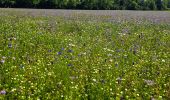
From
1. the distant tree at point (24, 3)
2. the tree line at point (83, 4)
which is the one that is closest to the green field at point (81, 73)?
the tree line at point (83, 4)

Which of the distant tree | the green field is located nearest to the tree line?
the distant tree

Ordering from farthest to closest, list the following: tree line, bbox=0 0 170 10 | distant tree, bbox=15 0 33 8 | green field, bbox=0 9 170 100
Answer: distant tree, bbox=15 0 33 8
tree line, bbox=0 0 170 10
green field, bbox=0 9 170 100

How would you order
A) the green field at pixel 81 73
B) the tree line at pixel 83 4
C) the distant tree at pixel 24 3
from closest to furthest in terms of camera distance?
the green field at pixel 81 73 < the tree line at pixel 83 4 < the distant tree at pixel 24 3

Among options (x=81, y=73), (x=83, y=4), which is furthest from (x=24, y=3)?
(x=81, y=73)

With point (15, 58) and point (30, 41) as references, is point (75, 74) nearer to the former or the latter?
point (15, 58)

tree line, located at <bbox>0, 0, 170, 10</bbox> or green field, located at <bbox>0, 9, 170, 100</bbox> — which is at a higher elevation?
green field, located at <bbox>0, 9, 170, 100</bbox>

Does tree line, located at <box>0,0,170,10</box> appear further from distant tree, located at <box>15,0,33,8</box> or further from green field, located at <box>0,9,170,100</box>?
green field, located at <box>0,9,170,100</box>

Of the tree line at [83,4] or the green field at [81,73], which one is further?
the tree line at [83,4]

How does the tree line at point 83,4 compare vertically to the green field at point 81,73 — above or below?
below

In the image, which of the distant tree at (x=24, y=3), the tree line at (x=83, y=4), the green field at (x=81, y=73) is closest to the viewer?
the green field at (x=81, y=73)

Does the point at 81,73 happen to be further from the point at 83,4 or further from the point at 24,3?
the point at 83,4

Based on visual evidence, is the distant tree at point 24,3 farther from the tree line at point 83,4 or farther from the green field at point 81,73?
the green field at point 81,73

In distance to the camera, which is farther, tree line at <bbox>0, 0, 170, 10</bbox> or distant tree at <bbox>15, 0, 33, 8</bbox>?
distant tree at <bbox>15, 0, 33, 8</bbox>

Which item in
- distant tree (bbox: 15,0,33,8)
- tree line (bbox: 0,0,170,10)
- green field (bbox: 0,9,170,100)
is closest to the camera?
green field (bbox: 0,9,170,100)
